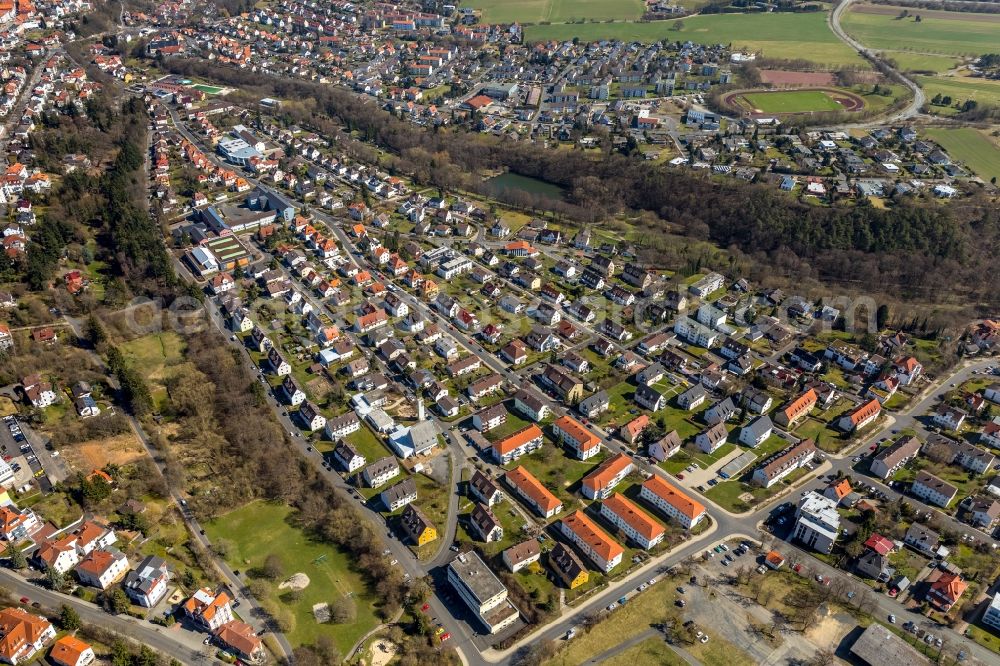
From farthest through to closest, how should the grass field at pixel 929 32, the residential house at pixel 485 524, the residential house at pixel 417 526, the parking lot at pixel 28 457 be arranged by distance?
the grass field at pixel 929 32 → the parking lot at pixel 28 457 → the residential house at pixel 485 524 → the residential house at pixel 417 526

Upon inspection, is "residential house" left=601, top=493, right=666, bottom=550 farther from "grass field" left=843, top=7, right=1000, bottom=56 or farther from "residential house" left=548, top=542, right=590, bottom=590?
"grass field" left=843, top=7, right=1000, bottom=56

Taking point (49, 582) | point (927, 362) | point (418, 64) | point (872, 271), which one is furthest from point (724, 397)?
point (418, 64)

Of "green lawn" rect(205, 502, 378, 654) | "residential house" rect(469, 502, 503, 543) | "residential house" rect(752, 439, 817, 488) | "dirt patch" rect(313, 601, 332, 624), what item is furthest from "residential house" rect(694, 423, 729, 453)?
"dirt patch" rect(313, 601, 332, 624)

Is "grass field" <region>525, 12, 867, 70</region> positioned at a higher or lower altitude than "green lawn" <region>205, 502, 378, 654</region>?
higher

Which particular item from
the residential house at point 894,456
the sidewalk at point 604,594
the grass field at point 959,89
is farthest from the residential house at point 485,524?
the grass field at point 959,89

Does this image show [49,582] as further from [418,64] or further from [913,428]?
[418,64]

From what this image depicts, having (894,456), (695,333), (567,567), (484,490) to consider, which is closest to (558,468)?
(484,490)

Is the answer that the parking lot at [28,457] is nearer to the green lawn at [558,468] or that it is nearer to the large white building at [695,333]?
the green lawn at [558,468]
